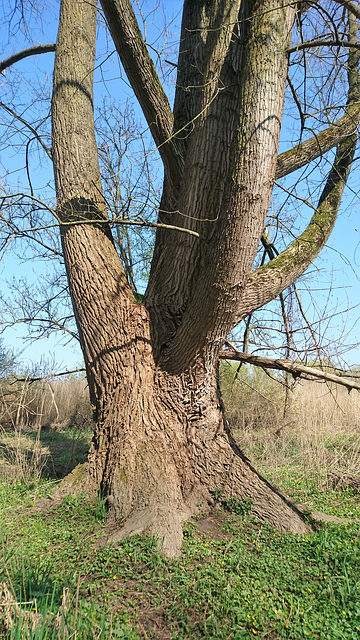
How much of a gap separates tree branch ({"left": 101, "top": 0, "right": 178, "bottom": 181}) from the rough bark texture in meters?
0.01

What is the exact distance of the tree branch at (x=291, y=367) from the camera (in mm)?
4148

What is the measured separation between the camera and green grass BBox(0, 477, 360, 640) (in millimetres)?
2521

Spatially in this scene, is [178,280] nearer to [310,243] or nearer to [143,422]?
[143,422]

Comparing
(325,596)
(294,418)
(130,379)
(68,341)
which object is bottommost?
(325,596)

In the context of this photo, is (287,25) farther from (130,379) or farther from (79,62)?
(130,379)

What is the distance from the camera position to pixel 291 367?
4359mm

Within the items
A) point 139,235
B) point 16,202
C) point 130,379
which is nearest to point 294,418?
point 139,235

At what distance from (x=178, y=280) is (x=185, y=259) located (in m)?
0.22

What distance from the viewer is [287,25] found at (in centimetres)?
320

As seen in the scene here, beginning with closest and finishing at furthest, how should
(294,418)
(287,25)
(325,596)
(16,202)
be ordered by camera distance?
(325,596) → (287,25) → (16,202) → (294,418)

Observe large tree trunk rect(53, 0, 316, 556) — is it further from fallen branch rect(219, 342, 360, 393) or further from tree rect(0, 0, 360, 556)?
fallen branch rect(219, 342, 360, 393)

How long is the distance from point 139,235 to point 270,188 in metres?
3.24

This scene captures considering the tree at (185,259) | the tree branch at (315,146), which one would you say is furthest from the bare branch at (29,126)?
the tree branch at (315,146)

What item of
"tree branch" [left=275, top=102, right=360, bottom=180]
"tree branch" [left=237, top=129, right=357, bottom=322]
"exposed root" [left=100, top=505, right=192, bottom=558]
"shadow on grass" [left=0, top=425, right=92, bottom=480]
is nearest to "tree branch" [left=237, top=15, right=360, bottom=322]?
"tree branch" [left=237, top=129, right=357, bottom=322]
